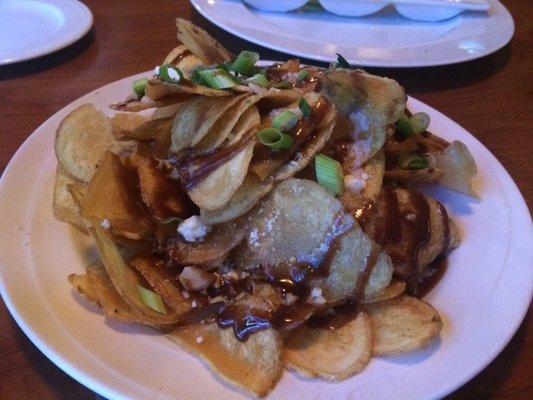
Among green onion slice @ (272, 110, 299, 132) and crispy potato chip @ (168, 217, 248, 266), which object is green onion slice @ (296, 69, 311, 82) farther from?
crispy potato chip @ (168, 217, 248, 266)

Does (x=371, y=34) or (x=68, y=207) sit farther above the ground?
(x=68, y=207)

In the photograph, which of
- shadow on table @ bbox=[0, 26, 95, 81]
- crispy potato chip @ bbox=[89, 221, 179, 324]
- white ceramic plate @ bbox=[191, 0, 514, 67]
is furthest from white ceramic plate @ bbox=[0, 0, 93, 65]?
crispy potato chip @ bbox=[89, 221, 179, 324]

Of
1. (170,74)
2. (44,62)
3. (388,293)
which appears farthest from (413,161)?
(44,62)

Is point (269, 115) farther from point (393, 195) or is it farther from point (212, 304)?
point (212, 304)

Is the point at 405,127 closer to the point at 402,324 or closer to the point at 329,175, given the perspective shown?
the point at 329,175

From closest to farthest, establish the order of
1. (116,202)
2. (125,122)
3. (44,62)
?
(116,202)
(125,122)
(44,62)

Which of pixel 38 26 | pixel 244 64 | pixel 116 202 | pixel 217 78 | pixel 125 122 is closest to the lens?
pixel 116 202
